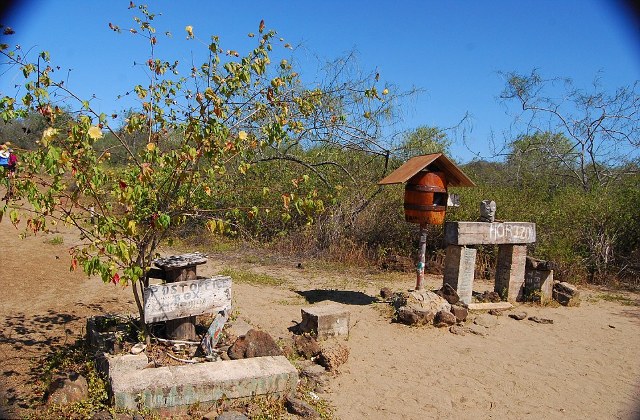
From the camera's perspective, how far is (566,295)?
873 cm

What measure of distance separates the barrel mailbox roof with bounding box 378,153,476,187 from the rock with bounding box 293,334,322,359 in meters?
2.92

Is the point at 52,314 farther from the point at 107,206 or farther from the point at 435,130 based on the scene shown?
the point at 435,130

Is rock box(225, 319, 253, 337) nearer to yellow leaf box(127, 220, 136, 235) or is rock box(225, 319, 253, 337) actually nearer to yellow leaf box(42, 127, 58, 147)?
yellow leaf box(127, 220, 136, 235)

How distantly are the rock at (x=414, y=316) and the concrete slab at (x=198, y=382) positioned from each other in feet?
9.15

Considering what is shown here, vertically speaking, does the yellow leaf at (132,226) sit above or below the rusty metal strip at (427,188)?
below

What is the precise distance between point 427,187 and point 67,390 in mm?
5650

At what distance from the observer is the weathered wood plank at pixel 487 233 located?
794 cm

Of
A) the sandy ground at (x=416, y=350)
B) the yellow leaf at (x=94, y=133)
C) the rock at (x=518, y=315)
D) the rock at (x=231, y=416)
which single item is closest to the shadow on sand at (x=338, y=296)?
the sandy ground at (x=416, y=350)

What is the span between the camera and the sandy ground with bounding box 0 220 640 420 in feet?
15.1

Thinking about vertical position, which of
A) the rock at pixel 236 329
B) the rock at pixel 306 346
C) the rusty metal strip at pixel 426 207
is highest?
the rusty metal strip at pixel 426 207

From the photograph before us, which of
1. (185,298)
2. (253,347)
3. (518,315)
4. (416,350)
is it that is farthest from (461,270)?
(185,298)

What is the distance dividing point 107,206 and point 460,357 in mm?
4390

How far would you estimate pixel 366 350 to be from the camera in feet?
19.7

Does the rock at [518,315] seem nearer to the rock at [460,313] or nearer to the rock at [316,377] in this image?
the rock at [460,313]
